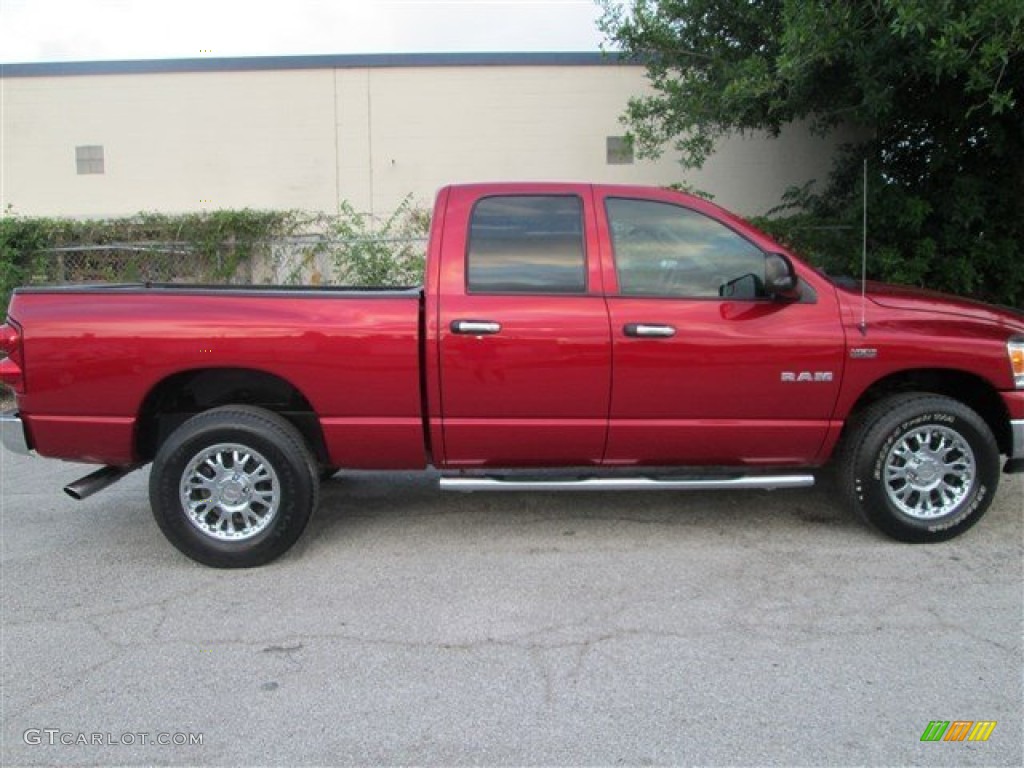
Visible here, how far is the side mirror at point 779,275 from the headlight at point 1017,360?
1.28 meters

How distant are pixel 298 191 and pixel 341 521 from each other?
754cm

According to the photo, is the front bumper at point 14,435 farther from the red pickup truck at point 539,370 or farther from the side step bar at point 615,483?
the side step bar at point 615,483

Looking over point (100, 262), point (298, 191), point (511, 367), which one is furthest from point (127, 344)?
point (298, 191)

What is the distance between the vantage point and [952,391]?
4578 mm

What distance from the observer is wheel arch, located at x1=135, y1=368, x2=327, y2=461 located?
4.36 metres

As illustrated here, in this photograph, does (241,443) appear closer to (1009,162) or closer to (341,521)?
(341,521)

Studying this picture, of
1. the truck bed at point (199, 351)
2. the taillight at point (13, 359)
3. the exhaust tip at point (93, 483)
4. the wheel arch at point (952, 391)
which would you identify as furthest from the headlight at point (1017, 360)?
the taillight at point (13, 359)

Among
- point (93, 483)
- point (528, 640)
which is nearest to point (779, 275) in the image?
point (528, 640)

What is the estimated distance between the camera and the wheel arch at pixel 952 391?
443cm

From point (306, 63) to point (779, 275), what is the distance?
9.21 m

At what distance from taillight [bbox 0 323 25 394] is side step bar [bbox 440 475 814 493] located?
7.48 feet

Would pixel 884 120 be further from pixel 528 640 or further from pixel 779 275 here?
pixel 528 640

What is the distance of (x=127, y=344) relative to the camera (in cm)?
412

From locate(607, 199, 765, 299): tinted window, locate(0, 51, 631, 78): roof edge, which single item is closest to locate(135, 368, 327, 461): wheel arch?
locate(607, 199, 765, 299): tinted window
